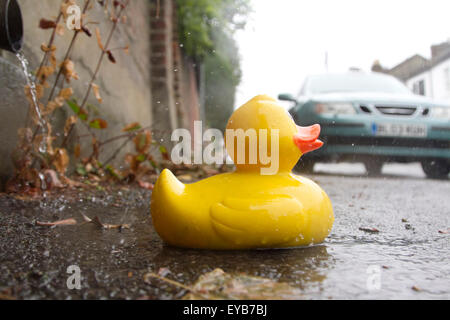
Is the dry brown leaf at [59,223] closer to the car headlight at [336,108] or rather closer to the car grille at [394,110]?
the car headlight at [336,108]

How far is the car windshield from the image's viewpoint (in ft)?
17.4

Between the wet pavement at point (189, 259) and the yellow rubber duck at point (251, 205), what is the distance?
0.06 m

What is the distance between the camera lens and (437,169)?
5.54 metres

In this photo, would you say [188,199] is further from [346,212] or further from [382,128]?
[382,128]

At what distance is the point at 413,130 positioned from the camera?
4.54 metres

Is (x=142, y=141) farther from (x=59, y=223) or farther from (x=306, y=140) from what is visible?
(x=306, y=140)

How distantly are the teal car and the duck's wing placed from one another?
286 cm

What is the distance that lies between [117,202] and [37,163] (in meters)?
0.64

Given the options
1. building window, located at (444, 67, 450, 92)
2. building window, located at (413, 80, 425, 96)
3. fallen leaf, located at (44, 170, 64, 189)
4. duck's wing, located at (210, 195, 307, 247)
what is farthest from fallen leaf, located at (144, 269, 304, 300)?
building window, located at (444, 67, 450, 92)

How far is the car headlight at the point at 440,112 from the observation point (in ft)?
16.0

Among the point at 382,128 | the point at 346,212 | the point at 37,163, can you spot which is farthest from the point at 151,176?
the point at 382,128

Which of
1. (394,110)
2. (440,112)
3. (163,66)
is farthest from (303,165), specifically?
(163,66)

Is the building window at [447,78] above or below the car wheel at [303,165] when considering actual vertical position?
above

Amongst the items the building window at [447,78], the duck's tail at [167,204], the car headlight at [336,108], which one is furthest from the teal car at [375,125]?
the building window at [447,78]
